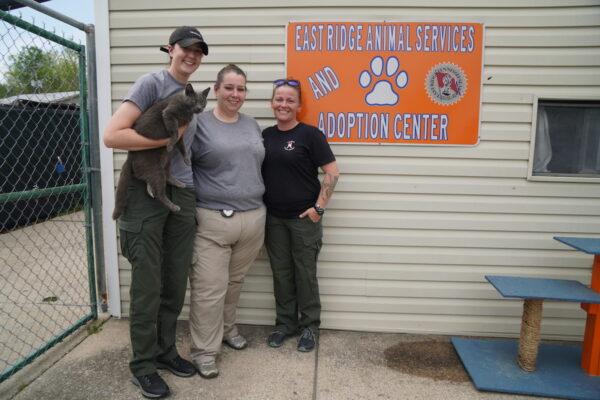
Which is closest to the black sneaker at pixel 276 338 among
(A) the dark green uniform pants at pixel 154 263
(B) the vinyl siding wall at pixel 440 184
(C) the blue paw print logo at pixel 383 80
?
(B) the vinyl siding wall at pixel 440 184

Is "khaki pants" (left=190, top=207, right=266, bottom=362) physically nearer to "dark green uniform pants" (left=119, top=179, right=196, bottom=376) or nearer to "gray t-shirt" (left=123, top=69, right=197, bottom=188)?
"dark green uniform pants" (left=119, top=179, right=196, bottom=376)

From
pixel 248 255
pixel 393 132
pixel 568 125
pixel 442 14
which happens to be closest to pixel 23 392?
pixel 248 255

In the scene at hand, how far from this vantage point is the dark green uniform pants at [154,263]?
7.73ft

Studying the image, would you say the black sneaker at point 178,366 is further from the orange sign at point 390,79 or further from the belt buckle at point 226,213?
the orange sign at point 390,79

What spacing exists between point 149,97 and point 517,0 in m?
2.69

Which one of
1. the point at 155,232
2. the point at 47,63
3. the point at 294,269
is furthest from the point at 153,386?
the point at 47,63

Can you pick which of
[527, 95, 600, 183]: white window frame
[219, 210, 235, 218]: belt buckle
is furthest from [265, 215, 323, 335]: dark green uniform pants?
[527, 95, 600, 183]: white window frame

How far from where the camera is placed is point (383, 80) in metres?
3.14

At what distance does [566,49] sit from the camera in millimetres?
3045

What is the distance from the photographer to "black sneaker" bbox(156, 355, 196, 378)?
2.70 meters

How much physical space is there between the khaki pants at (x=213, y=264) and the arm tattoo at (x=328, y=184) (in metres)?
0.45

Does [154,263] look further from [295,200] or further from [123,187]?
[295,200]

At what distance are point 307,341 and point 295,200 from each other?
3.49 ft

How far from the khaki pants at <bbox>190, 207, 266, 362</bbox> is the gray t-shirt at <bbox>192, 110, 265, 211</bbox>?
97 millimetres
